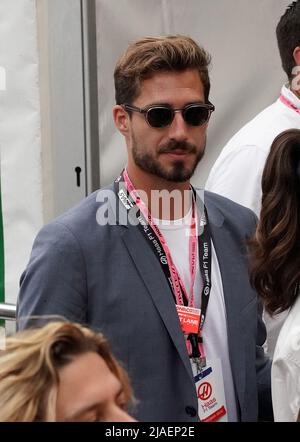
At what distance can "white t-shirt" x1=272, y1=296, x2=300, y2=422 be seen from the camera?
225 cm

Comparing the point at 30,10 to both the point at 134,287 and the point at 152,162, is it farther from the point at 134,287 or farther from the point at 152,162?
the point at 134,287

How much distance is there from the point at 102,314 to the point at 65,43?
5.71 feet

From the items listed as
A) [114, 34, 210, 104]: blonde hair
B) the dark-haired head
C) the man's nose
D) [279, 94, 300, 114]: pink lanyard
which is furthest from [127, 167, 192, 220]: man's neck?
the dark-haired head

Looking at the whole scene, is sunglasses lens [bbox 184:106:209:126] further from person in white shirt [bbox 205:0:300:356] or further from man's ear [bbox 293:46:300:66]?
man's ear [bbox 293:46:300:66]

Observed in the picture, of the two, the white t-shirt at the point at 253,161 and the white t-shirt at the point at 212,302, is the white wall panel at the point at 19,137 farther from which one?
the white t-shirt at the point at 212,302

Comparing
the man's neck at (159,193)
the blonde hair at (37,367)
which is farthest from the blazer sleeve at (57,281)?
the blonde hair at (37,367)

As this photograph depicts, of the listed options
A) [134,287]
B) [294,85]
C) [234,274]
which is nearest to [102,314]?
[134,287]

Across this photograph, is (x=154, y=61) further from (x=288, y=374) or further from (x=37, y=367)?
(x=37, y=367)

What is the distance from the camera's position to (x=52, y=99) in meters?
3.97

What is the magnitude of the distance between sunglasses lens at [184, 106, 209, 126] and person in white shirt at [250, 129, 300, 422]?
9.6 inches

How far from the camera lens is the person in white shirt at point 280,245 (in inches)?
91.4

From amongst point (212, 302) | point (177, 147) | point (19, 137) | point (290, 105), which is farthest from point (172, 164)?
point (19, 137)

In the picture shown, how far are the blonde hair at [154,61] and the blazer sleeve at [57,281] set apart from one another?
19.3 inches

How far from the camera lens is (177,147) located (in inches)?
103
